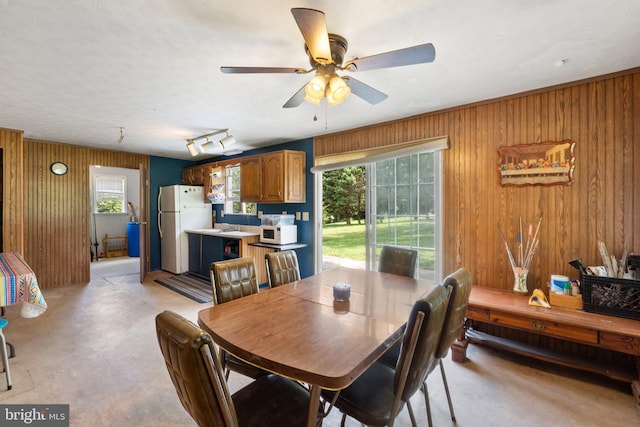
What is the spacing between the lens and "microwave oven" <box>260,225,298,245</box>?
4277mm

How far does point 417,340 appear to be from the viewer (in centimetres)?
127

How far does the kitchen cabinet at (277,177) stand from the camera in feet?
13.7

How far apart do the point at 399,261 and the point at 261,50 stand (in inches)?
85.9

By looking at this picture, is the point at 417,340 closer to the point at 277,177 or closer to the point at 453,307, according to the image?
the point at 453,307

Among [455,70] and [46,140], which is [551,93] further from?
[46,140]

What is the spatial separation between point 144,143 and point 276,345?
4613 mm

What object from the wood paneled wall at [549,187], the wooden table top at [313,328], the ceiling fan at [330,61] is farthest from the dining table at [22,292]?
the wood paneled wall at [549,187]

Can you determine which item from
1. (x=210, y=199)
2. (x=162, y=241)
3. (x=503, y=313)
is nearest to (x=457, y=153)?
(x=503, y=313)

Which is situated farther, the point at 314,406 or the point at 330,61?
the point at 330,61

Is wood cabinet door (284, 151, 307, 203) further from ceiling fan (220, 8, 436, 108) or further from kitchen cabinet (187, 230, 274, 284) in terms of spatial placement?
ceiling fan (220, 8, 436, 108)

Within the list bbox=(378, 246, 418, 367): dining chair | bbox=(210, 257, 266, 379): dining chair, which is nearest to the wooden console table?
bbox=(378, 246, 418, 367): dining chair

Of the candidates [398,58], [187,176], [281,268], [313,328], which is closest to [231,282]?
[281,268]

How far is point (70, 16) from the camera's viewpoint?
153 cm

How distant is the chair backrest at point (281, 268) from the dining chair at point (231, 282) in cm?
21
